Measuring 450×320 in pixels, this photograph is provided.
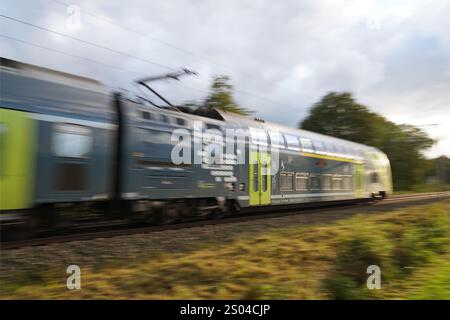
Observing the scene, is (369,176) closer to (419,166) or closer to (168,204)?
(168,204)

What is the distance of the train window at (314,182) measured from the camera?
1617 cm

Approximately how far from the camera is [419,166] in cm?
5509

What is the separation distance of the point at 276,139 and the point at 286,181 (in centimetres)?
159

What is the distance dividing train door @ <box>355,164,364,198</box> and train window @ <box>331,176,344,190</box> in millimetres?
2047

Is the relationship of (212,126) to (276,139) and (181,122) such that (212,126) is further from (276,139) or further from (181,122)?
(276,139)

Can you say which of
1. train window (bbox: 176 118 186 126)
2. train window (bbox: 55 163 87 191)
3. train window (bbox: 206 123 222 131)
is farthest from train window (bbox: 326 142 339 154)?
train window (bbox: 55 163 87 191)

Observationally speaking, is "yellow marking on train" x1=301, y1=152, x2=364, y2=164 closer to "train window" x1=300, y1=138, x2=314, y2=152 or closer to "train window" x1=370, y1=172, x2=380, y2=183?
"train window" x1=300, y1=138, x2=314, y2=152

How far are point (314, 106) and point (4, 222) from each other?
5217 centimetres

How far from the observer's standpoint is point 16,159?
22.9ft

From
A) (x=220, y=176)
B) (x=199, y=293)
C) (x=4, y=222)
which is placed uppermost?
(x=220, y=176)

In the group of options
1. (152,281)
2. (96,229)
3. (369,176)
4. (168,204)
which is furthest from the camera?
(369,176)

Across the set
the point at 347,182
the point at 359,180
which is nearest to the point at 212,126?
the point at 347,182

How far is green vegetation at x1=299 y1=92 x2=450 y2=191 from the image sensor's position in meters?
52.4
